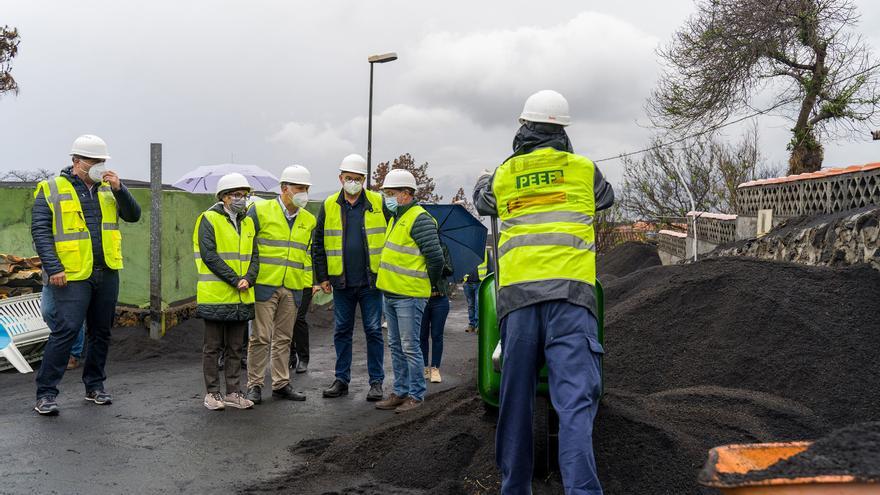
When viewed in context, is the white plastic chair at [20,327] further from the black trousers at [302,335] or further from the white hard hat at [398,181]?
the white hard hat at [398,181]

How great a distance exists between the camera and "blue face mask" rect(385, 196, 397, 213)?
8004 mm

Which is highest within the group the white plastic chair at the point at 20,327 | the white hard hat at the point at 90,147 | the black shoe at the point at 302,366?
the white hard hat at the point at 90,147

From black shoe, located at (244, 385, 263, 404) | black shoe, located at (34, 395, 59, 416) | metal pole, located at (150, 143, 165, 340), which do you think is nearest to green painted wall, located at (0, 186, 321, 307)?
metal pole, located at (150, 143, 165, 340)

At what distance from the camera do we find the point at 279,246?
8.24 m

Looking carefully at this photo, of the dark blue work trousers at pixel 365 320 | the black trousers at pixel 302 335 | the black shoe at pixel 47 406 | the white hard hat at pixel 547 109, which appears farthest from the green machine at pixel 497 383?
the black trousers at pixel 302 335

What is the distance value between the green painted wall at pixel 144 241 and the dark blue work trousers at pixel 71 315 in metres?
4.22

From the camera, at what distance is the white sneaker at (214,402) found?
7852 mm

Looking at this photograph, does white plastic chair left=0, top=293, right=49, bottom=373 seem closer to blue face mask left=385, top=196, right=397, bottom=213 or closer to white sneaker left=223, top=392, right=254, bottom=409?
white sneaker left=223, top=392, right=254, bottom=409

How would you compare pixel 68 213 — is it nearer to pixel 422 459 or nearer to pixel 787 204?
pixel 422 459

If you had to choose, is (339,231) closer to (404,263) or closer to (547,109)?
(404,263)

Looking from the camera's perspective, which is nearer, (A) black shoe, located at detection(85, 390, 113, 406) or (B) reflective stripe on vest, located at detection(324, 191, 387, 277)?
(A) black shoe, located at detection(85, 390, 113, 406)

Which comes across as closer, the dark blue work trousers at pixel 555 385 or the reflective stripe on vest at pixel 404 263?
the dark blue work trousers at pixel 555 385

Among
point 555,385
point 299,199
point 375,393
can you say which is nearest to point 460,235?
point 299,199

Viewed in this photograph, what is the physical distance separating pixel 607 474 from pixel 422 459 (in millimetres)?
1310
